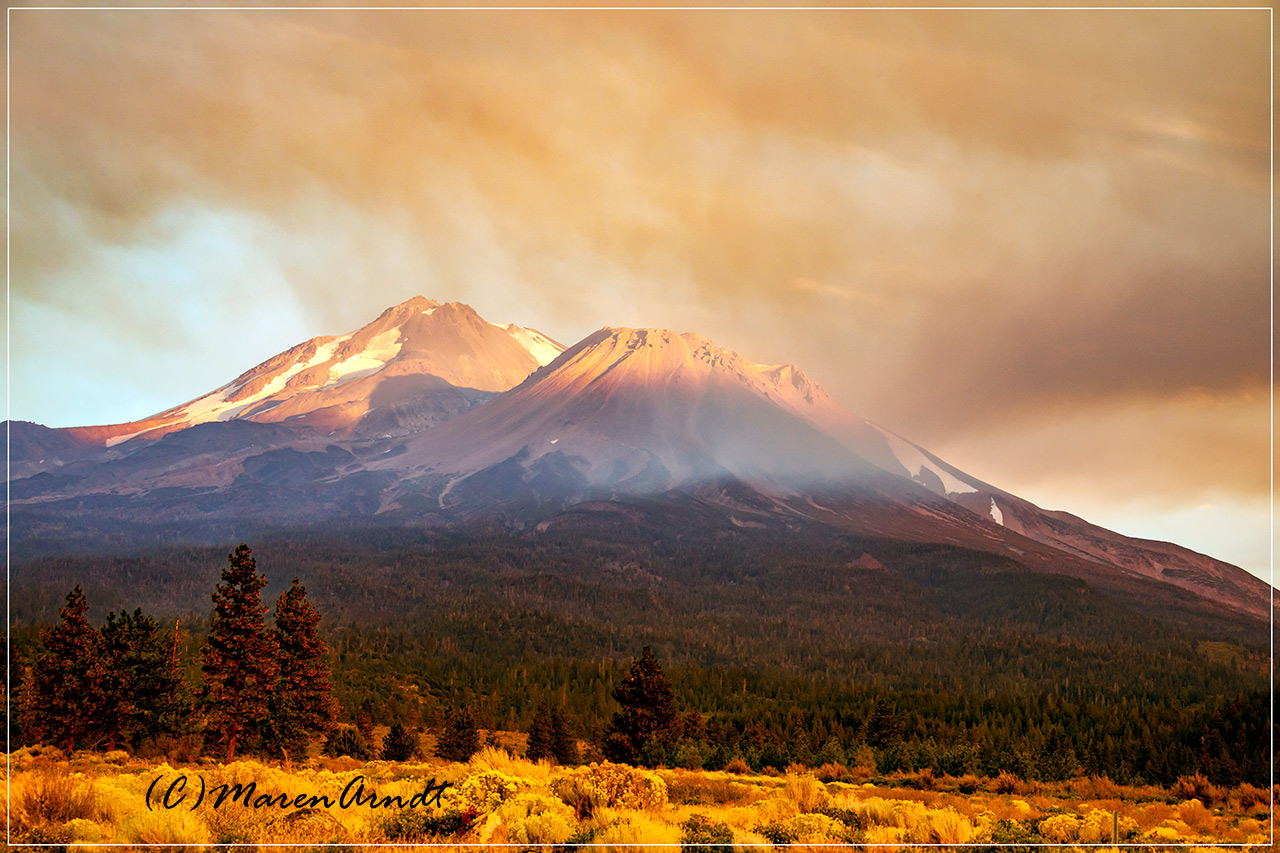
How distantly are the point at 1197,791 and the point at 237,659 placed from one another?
125 feet

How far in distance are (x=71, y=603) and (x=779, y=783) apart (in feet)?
127

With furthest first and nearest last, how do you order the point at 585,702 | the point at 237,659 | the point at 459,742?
the point at 585,702, the point at 459,742, the point at 237,659

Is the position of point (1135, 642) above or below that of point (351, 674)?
below

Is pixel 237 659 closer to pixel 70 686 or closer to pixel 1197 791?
pixel 70 686

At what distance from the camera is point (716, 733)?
77.2 meters

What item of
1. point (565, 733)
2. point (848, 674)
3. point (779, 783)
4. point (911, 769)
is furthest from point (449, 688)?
point (779, 783)

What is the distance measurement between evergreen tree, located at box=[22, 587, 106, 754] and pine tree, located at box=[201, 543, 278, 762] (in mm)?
12550

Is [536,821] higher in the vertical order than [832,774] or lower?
higher

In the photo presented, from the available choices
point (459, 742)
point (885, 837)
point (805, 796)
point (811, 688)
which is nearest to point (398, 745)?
point (459, 742)

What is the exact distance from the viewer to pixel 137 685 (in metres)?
50.5

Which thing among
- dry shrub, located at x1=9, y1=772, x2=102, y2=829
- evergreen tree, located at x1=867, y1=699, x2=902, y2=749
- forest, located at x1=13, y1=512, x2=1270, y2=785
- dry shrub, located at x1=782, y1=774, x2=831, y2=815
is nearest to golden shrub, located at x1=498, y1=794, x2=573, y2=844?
dry shrub, located at x1=782, y1=774, x2=831, y2=815

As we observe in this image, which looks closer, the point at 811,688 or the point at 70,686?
the point at 70,686

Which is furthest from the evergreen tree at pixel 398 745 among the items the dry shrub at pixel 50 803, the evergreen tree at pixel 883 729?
the dry shrub at pixel 50 803

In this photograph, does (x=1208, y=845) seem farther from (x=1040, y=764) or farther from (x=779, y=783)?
(x=1040, y=764)
